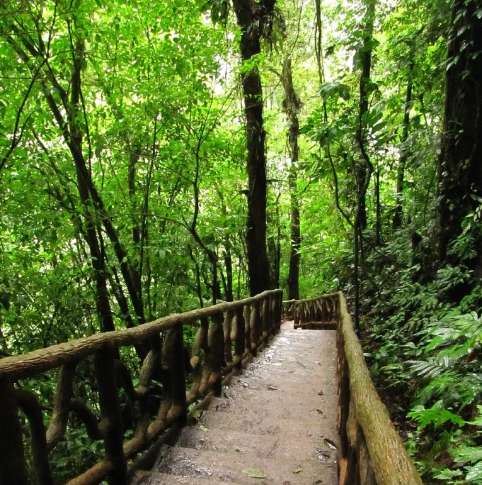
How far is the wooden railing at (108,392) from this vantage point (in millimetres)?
1769

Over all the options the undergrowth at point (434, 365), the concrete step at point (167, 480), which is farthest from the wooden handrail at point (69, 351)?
the undergrowth at point (434, 365)

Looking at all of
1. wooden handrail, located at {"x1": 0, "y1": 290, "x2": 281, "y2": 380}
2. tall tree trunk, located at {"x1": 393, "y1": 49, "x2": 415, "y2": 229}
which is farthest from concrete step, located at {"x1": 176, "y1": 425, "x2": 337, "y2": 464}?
tall tree trunk, located at {"x1": 393, "y1": 49, "x2": 415, "y2": 229}

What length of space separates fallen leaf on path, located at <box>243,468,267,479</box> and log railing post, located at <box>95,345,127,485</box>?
0.87 m

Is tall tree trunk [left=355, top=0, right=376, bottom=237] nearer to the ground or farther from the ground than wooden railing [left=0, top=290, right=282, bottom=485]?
farther from the ground

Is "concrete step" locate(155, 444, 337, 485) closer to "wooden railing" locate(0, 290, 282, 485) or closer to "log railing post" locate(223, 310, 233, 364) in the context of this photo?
"wooden railing" locate(0, 290, 282, 485)

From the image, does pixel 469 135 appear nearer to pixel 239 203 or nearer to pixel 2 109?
pixel 2 109

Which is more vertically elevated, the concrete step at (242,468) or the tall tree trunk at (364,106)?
the tall tree trunk at (364,106)

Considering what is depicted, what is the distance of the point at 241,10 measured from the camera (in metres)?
7.97

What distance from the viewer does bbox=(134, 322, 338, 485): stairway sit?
2.75 meters

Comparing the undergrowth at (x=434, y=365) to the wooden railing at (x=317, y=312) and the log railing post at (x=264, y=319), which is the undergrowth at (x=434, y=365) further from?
the wooden railing at (x=317, y=312)

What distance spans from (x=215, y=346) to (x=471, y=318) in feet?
8.43

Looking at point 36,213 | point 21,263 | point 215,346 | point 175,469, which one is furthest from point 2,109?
point 175,469

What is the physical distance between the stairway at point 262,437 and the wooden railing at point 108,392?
24cm

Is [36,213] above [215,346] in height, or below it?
above
